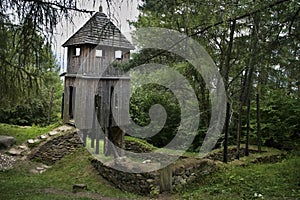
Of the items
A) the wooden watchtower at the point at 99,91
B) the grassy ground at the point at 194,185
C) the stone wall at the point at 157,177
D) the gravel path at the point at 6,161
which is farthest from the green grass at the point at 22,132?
the stone wall at the point at 157,177

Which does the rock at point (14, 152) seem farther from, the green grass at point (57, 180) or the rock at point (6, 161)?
the green grass at point (57, 180)

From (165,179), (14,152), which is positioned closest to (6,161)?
(14,152)

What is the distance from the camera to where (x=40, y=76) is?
3.55 meters

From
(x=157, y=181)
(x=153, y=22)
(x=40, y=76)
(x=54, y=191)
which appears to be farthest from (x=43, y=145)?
(x=40, y=76)

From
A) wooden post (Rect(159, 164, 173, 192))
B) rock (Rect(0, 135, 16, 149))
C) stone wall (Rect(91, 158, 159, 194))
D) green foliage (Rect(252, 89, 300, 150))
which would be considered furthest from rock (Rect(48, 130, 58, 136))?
green foliage (Rect(252, 89, 300, 150))

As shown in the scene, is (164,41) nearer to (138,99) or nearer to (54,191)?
(138,99)

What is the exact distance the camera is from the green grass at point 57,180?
6574 millimetres

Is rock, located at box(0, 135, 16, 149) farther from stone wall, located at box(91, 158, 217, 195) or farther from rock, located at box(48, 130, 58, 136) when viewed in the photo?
stone wall, located at box(91, 158, 217, 195)

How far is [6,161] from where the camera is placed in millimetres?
9836

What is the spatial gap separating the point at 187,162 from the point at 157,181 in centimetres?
105

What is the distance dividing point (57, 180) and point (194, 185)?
3.78 m

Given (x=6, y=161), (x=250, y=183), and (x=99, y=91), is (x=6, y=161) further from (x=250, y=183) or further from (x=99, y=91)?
(x=250, y=183)

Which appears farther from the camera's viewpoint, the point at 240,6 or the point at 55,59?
the point at 240,6

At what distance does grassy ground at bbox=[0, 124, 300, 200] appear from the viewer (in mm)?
6336
